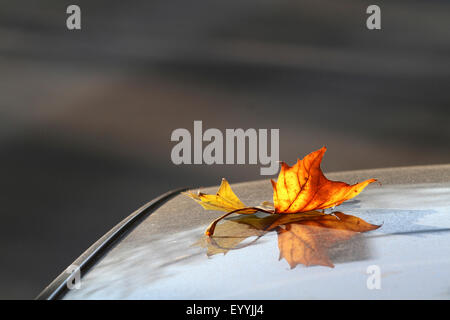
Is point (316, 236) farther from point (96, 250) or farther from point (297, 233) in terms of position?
point (96, 250)

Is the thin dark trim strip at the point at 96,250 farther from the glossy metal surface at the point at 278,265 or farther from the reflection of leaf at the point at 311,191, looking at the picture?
the reflection of leaf at the point at 311,191

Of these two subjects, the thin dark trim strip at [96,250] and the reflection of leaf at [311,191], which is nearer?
the thin dark trim strip at [96,250]

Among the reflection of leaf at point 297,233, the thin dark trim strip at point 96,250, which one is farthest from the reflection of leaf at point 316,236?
the thin dark trim strip at point 96,250

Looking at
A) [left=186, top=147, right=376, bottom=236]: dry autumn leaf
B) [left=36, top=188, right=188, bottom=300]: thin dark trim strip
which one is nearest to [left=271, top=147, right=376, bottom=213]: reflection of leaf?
[left=186, top=147, right=376, bottom=236]: dry autumn leaf

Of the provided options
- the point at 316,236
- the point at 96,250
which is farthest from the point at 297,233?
the point at 96,250

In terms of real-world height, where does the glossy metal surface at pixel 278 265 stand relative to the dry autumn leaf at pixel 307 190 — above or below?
below

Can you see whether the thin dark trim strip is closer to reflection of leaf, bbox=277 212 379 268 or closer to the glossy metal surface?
the glossy metal surface
